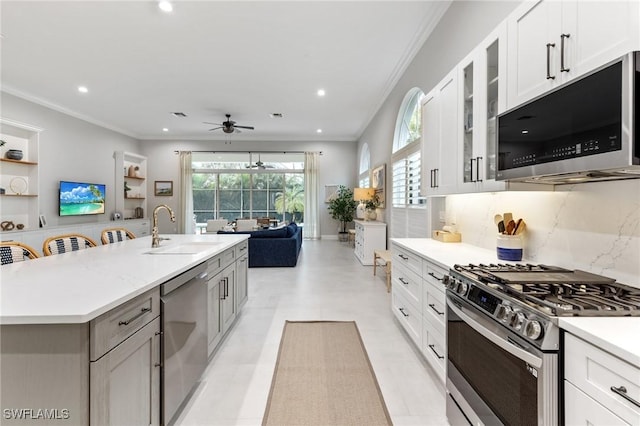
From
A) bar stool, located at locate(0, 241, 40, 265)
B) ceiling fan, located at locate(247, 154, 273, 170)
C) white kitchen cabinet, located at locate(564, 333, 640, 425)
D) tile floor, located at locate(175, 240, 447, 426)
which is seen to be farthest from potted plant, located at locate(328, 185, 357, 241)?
white kitchen cabinet, located at locate(564, 333, 640, 425)

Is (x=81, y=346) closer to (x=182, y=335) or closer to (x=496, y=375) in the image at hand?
(x=182, y=335)

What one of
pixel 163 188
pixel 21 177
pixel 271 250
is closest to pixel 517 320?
pixel 271 250

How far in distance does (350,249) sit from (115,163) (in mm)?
6772

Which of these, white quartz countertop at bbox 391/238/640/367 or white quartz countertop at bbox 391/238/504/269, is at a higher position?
white quartz countertop at bbox 391/238/504/269

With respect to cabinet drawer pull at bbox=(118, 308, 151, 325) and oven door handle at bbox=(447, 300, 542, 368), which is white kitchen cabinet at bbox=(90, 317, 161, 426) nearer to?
cabinet drawer pull at bbox=(118, 308, 151, 325)

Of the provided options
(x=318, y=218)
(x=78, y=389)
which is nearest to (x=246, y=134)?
(x=318, y=218)

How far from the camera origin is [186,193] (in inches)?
372

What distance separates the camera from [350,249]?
7895 mm

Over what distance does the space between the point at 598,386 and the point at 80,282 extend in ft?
6.70

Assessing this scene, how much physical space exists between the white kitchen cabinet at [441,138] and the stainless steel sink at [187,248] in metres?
2.08

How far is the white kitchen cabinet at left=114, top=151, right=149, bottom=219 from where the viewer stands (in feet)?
26.3

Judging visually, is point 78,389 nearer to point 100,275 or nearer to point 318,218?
point 100,275

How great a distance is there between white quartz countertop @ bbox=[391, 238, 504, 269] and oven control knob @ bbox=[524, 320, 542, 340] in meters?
0.73

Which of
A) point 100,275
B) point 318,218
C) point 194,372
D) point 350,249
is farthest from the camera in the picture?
point 318,218
